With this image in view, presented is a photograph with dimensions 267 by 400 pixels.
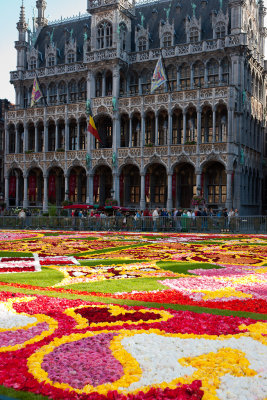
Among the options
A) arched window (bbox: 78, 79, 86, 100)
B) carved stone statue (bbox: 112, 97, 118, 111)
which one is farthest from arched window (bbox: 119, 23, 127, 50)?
arched window (bbox: 78, 79, 86, 100)

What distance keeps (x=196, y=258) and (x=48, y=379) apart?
8304mm

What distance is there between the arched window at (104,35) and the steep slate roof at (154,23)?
8.92 ft

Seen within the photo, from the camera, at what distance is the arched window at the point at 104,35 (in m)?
43.1

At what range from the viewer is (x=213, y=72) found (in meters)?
40.3

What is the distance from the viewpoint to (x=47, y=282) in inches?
317

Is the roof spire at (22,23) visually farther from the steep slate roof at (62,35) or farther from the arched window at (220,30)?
the arched window at (220,30)

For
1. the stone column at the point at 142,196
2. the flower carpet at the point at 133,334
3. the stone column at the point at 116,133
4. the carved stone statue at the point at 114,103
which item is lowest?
the flower carpet at the point at 133,334

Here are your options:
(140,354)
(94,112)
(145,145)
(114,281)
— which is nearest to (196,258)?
(114,281)

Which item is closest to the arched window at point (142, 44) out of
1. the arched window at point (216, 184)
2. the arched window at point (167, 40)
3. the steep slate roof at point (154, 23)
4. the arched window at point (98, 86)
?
the steep slate roof at point (154, 23)

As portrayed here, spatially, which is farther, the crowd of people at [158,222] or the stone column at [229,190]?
the stone column at [229,190]

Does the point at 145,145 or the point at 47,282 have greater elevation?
the point at 145,145

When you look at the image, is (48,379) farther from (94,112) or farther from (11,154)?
(11,154)

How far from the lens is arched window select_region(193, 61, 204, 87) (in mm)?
40875

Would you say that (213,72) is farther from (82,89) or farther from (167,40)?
(82,89)
